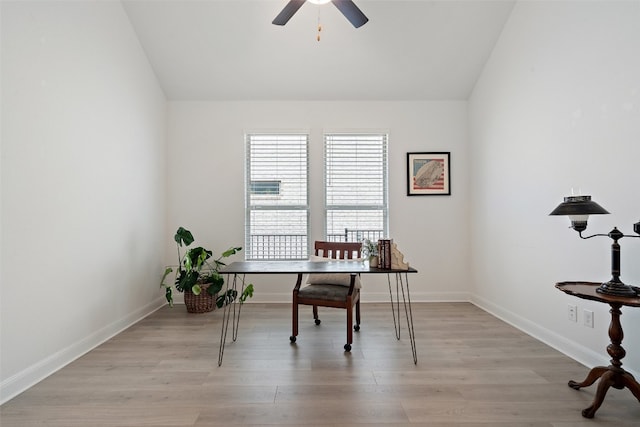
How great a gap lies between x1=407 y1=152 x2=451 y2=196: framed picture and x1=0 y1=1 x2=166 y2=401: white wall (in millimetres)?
3320

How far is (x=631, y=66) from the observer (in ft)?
6.59

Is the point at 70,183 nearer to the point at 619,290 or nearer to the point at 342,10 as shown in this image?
the point at 342,10

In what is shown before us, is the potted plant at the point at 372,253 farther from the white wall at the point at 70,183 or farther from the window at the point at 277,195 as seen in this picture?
the white wall at the point at 70,183

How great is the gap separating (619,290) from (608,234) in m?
0.34

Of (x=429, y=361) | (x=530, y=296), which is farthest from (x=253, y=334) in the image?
(x=530, y=296)

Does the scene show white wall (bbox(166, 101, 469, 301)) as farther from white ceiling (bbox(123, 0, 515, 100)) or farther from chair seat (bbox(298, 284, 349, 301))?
chair seat (bbox(298, 284, 349, 301))

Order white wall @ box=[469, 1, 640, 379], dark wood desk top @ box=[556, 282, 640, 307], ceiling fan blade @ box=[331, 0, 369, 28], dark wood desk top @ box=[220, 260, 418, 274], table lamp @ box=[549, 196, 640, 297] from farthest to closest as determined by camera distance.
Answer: dark wood desk top @ box=[220, 260, 418, 274]
ceiling fan blade @ box=[331, 0, 369, 28]
white wall @ box=[469, 1, 640, 379]
table lamp @ box=[549, 196, 640, 297]
dark wood desk top @ box=[556, 282, 640, 307]

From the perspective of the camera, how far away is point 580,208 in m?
1.84

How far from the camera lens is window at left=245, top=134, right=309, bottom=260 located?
13.6 feet

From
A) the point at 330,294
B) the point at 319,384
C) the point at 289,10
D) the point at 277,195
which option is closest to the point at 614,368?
the point at 319,384

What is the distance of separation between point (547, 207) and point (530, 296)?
89 centimetres

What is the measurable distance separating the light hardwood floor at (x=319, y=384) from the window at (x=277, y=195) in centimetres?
130

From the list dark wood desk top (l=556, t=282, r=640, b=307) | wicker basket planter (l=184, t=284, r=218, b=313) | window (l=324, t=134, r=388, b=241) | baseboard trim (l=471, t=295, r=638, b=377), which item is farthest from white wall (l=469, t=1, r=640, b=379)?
wicker basket planter (l=184, t=284, r=218, b=313)

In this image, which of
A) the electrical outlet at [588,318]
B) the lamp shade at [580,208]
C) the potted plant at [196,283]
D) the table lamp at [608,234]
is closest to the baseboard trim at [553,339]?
the electrical outlet at [588,318]
